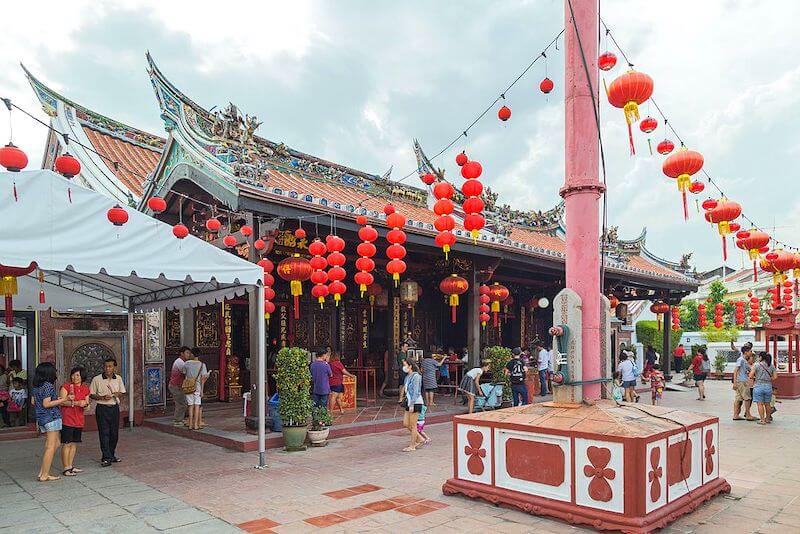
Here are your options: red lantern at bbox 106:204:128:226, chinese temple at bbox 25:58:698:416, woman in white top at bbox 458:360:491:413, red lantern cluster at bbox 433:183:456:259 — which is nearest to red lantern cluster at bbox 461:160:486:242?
red lantern cluster at bbox 433:183:456:259

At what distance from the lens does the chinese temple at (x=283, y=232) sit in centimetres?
893

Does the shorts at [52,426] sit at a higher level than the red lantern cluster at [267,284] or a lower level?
lower

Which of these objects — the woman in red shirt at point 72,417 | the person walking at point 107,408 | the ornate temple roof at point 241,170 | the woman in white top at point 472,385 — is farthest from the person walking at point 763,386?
the woman in red shirt at point 72,417

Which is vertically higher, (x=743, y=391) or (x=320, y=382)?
(x=320, y=382)

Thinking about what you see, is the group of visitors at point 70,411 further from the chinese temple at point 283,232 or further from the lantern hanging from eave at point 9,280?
the chinese temple at point 283,232

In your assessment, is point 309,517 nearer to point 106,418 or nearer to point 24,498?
point 24,498

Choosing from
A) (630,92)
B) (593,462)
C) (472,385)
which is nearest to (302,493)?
(593,462)

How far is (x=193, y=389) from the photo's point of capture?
9.07m

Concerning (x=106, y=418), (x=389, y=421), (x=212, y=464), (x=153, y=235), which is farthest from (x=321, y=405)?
(x=153, y=235)

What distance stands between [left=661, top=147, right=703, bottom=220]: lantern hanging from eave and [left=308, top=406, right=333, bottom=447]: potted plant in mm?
5588

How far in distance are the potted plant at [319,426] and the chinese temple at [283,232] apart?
3.84 feet

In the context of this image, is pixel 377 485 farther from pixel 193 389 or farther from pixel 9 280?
pixel 9 280

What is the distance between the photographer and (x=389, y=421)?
981 cm

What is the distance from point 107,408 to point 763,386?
10.9 metres
